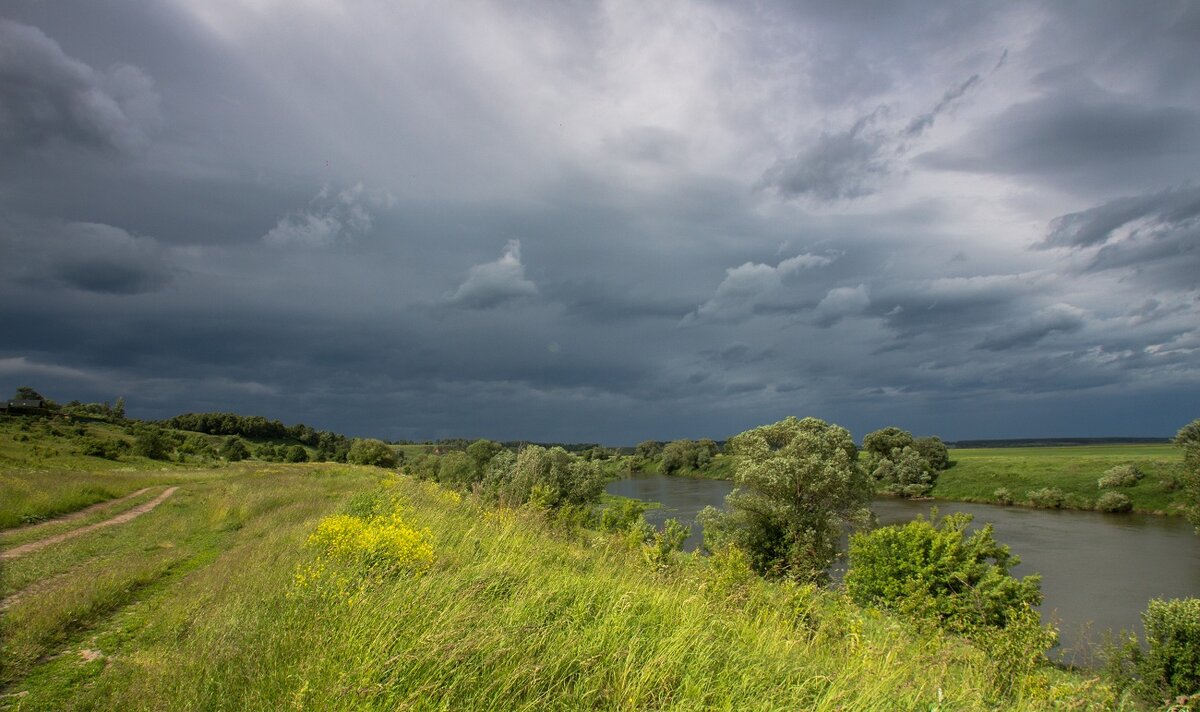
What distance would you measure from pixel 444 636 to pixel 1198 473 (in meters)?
61.8

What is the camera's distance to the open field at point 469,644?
3.66m

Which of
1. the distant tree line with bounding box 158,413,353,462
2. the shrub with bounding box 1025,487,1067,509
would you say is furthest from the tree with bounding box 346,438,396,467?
the shrub with bounding box 1025,487,1067,509

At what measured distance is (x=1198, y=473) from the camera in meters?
42.5

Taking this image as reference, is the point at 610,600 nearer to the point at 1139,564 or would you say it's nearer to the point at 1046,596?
the point at 1046,596

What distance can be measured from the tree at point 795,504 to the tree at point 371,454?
6941cm

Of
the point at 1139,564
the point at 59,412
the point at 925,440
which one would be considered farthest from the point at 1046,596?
the point at 59,412

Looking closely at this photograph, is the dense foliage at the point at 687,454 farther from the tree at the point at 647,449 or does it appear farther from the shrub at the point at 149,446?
the shrub at the point at 149,446

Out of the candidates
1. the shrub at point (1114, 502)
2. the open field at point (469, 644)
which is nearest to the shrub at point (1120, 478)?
the shrub at point (1114, 502)

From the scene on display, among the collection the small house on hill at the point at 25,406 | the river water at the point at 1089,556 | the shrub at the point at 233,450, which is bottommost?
the river water at the point at 1089,556

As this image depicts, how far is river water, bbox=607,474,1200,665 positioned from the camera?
1091 inches

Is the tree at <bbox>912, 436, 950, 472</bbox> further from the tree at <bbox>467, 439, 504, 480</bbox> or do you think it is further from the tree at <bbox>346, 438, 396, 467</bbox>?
the tree at <bbox>346, 438, 396, 467</bbox>

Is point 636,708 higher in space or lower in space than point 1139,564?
higher

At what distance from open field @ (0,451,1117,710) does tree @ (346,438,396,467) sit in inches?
3221

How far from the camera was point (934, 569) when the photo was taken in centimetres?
2161
